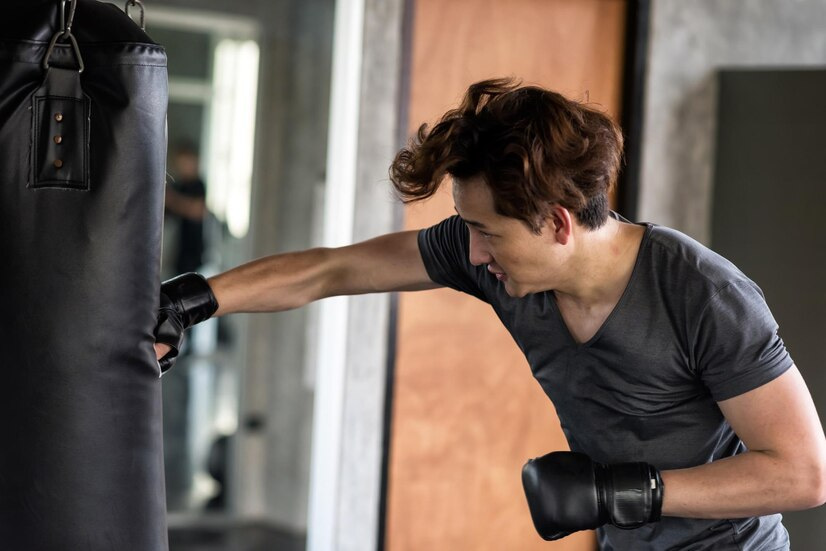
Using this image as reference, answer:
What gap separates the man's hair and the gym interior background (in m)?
1.74

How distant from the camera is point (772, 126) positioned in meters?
4.06

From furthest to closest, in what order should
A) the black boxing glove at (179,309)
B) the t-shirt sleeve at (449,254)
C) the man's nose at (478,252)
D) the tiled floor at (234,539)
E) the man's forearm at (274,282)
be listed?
the tiled floor at (234,539) < the t-shirt sleeve at (449,254) < the man's forearm at (274,282) < the man's nose at (478,252) < the black boxing glove at (179,309)

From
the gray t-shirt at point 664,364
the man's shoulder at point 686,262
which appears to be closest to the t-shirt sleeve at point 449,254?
the gray t-shirt at point 664,364

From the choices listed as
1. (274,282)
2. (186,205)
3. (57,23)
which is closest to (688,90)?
(186,205)

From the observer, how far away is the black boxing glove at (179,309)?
5.08 feet

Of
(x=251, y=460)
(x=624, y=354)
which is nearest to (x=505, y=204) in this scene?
(x=624, y=354)

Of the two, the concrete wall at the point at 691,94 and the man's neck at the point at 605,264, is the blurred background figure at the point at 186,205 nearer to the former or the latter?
the concrete wall at the point at 691,94

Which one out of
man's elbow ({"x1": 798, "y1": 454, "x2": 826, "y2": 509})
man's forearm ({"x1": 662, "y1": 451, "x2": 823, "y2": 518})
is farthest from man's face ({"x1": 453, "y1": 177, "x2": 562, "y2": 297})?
man's elbow ({"x1": 798, "y1": 454, "x2": 826, "y2": 509})

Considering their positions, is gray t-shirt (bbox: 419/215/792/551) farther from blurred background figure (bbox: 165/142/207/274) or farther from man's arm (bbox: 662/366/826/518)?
blurred background figure (bbox: 165/142/207/274)

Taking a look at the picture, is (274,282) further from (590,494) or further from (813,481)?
(813,481)

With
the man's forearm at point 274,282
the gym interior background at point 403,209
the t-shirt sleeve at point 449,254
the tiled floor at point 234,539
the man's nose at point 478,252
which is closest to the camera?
the man's nose at point 478,252

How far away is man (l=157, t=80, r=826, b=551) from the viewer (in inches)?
62.1

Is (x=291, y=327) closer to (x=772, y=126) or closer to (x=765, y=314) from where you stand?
(x=772, y=126)

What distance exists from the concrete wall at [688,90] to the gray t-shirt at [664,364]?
236 cm
